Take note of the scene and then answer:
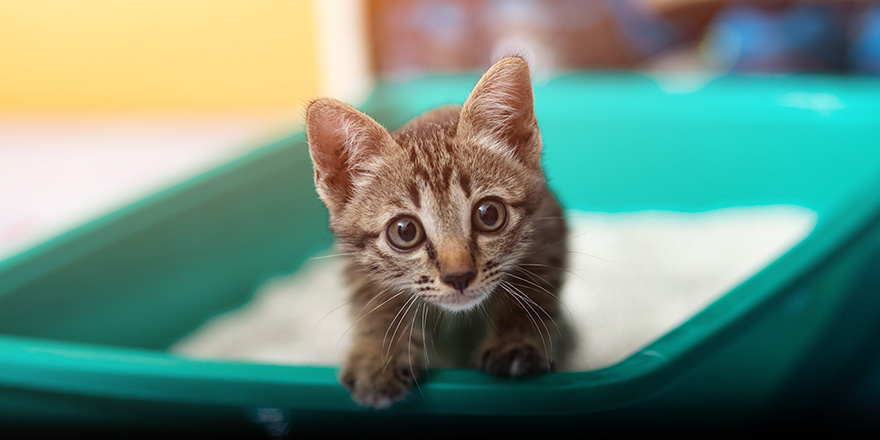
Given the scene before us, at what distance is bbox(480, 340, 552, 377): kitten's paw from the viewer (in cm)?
74

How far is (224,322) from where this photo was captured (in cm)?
150

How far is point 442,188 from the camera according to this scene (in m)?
0.67

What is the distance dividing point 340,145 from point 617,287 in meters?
0.88

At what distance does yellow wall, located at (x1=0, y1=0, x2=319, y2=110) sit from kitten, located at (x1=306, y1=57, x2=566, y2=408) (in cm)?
204

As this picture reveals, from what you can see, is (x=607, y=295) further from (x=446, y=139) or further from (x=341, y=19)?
(x=341, y=19)

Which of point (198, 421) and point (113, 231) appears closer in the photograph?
point (198, 421)

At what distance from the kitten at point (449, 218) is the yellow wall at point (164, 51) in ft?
6.69

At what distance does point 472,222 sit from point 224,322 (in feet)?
3.24

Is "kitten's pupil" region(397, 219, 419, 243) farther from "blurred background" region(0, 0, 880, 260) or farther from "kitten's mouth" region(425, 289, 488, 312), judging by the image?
"blurred background" region(0, 0, 880, 260)

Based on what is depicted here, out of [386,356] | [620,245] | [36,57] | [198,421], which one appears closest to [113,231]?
[198,421]

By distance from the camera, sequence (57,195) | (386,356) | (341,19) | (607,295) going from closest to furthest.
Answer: (386,356) < (607,295) < (57,195) < (341,19)

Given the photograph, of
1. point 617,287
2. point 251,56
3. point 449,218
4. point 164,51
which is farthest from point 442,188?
point 164,51

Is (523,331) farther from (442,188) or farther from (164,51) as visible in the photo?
(164,51)

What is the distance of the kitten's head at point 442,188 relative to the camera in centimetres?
65
